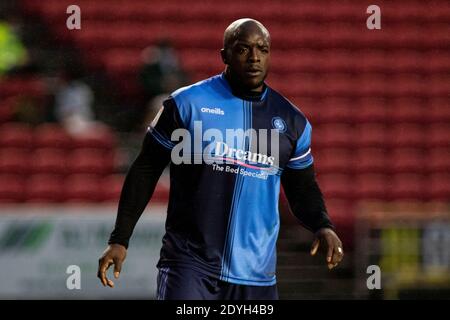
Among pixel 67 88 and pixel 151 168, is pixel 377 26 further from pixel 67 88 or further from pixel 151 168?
pixel 151 168

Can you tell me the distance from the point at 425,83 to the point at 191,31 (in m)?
2.58

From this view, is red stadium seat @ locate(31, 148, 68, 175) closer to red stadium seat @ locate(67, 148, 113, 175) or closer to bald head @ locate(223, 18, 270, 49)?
red stadium seat @ locate(67, 148, 113, 175)

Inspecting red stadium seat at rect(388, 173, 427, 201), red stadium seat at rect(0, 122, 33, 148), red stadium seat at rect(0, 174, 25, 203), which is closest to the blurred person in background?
red stadium seat at rect(0, 122, 33, 148)

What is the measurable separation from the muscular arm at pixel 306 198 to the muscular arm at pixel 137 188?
1.91 feet

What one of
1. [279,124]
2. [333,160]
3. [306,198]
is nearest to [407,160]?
A: [333,160]

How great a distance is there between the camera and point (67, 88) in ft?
31.2

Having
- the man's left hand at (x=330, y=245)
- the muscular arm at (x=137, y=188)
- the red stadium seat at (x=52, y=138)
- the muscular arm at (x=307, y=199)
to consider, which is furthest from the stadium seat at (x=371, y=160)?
the muscular arm at (x=137, y=188)

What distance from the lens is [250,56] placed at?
4234 mm

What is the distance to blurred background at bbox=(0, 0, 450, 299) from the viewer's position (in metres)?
8.23

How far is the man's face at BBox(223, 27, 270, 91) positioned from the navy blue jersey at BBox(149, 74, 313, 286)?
11cm

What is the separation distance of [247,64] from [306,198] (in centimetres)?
68

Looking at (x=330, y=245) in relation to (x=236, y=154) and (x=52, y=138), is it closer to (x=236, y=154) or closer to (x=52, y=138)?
(x=236, y=154)

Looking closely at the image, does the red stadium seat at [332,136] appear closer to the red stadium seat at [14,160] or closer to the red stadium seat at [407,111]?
the red stadium seat at [407,111]

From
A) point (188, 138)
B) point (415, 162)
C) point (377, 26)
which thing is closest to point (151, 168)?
point (188, 138)
